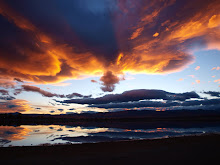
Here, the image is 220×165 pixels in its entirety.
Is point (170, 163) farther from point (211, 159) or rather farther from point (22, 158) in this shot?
point (22, 158)

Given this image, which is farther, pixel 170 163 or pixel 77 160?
pixel 77 160

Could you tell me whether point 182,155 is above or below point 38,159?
below

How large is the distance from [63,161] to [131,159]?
4.99 m

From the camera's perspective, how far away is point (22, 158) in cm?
1195

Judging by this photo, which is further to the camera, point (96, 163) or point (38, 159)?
point (38, 159)

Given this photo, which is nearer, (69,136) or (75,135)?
(69,136)

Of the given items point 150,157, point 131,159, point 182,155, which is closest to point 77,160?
point 131,159

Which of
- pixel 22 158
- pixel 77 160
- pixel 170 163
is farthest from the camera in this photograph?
pixel 22 158

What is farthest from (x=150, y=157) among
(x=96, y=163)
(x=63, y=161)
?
(x=63, y=161)

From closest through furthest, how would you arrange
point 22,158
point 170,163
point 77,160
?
point 170,163, point 77,160, point 22,158

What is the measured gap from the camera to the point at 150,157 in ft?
38.2

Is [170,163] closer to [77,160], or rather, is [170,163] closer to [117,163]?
[117,163]

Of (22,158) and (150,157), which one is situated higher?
(22,158)

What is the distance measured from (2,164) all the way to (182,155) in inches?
538
